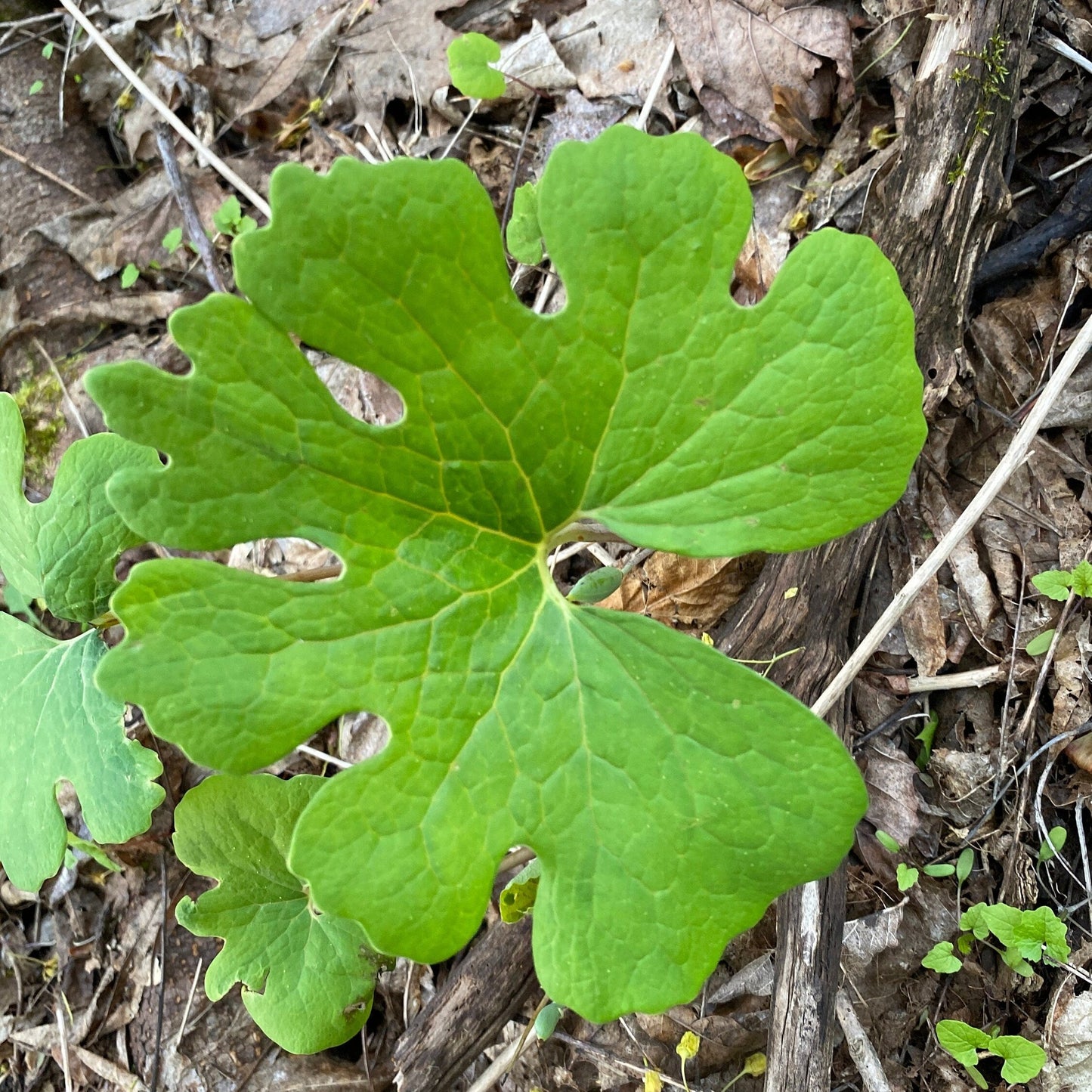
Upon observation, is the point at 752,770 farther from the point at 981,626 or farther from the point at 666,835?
the point at 981,626

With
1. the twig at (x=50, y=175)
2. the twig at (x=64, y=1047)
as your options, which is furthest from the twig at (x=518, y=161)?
the twig at (x=64, y=1047)

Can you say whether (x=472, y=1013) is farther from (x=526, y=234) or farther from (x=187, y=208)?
(x=187, y=208)

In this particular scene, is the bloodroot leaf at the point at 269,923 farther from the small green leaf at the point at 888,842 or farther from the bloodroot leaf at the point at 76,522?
the small green leaf at the point at 888,842

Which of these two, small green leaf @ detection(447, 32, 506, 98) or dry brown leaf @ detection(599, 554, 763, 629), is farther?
small green leaf @ detection(447, 32, 506, 98)

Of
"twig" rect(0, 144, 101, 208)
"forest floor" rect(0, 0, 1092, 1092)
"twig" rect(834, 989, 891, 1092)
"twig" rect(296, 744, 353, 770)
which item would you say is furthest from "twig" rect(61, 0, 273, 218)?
"twig" rect(834, 989, 891, 1092)

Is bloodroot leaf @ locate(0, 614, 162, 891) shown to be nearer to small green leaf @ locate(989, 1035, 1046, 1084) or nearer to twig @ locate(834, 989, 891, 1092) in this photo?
twig @ locate(834, 989, 891, 1092)

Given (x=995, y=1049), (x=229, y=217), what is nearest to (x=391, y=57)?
(x=229, y=217)

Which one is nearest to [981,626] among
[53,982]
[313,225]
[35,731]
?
[313,225]
